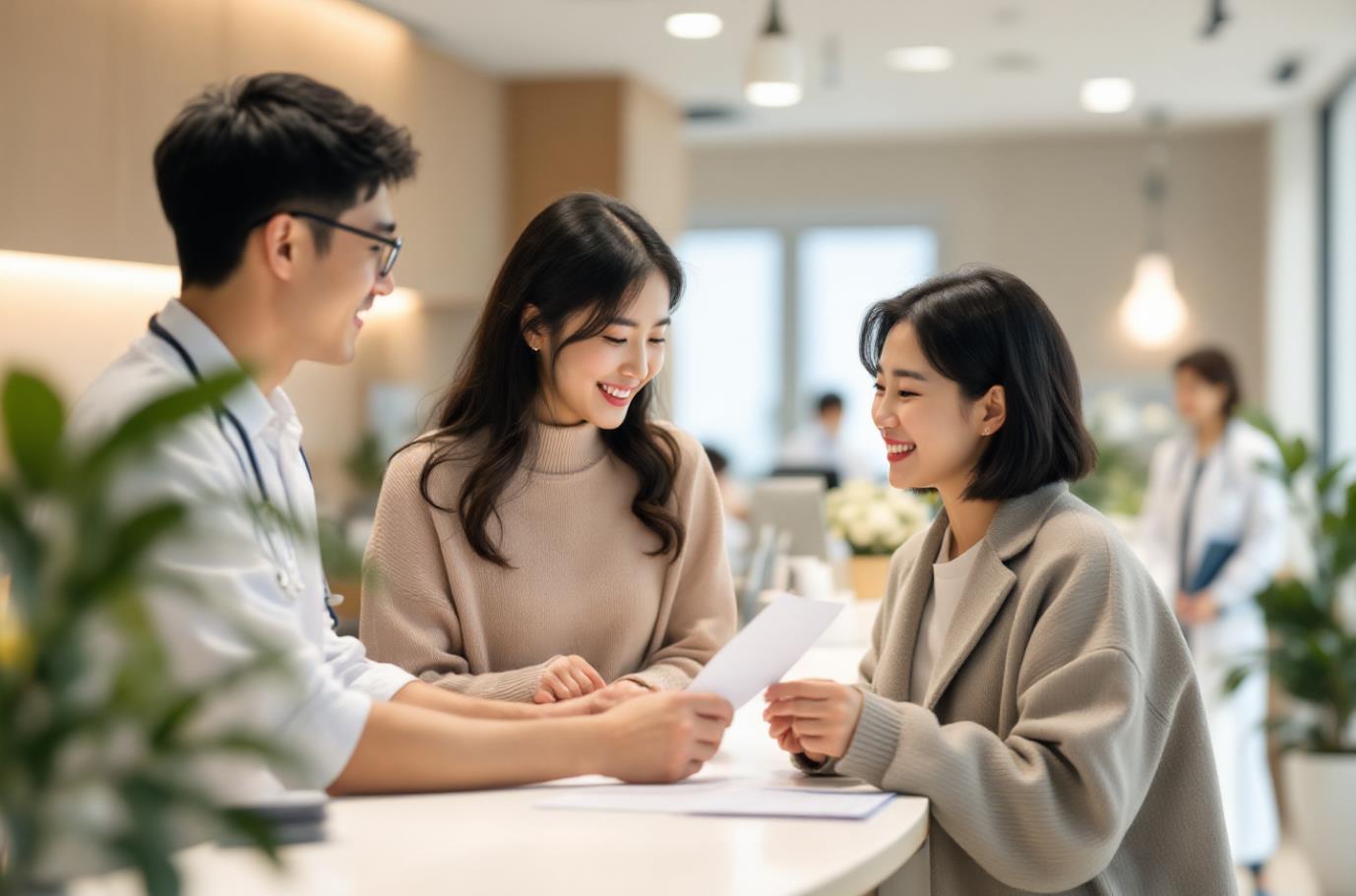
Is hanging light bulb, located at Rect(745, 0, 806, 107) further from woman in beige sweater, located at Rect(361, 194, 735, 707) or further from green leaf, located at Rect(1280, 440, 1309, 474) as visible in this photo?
woman in beige sweater, located at Rect(361, 194, 735, 707)

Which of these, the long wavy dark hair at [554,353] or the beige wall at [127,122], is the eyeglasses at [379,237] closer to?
the long wavy dark hair at [554,353]

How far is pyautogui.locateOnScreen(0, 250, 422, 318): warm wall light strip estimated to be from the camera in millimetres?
4938

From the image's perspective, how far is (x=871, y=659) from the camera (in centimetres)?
204

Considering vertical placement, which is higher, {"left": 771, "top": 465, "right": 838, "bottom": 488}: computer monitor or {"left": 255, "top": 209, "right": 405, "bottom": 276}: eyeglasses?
{"left": 255, "top": 209, "right": 405, "bottom": 276}: eyeglasses

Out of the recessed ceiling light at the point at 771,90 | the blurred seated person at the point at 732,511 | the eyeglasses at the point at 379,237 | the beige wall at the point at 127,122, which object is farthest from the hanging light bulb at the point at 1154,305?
the eyeglasses at the point at 379,237

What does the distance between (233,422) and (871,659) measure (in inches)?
39.5

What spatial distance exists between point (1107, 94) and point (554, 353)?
6.96 meters

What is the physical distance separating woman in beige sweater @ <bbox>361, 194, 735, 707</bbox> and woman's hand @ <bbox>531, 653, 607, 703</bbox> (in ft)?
0.18

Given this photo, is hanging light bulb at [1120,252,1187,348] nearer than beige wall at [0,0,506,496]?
No

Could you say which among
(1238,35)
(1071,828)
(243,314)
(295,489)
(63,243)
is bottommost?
(1071,828)

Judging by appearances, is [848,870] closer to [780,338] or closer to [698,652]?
[698,652]

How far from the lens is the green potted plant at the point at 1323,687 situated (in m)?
4.95

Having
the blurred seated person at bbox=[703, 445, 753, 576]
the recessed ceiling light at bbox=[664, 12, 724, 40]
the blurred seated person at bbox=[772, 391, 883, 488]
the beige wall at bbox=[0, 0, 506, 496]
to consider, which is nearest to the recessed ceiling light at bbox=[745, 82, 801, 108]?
the blurred seated person at bbox=[703, 445, 753, 576]

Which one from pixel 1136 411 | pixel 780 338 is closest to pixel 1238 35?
pixel 1136 411
